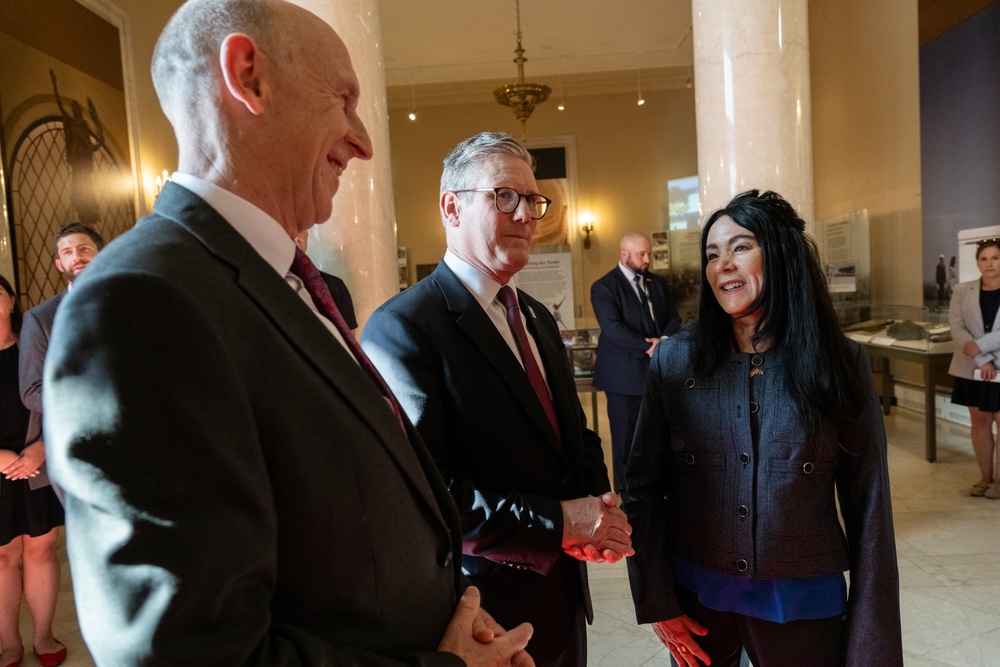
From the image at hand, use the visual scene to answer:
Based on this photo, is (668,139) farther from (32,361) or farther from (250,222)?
(250,222)

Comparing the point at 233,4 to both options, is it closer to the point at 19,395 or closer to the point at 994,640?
the point at 19,395

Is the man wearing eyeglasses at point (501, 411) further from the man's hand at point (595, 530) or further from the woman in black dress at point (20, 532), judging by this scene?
the woman in black dress at point (20, 532)

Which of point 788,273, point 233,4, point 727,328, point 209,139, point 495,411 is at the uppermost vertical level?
point 233,4

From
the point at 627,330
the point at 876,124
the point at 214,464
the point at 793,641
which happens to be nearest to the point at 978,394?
the point at 627,330

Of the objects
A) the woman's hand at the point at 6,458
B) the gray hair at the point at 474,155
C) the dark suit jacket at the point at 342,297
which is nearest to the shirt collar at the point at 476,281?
the gray hair at the point at 474,155

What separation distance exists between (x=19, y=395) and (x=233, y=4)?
3337mm

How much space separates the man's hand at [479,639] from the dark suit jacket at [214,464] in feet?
0.28

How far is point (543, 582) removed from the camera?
5.74 feet

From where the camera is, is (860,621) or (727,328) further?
(727,328)

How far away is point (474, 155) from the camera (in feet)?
6.32

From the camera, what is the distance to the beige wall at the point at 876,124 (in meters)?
7.73

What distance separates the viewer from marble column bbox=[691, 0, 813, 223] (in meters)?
3.99

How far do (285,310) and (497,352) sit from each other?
0.91m

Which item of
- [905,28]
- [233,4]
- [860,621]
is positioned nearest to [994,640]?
[860,621]
